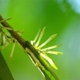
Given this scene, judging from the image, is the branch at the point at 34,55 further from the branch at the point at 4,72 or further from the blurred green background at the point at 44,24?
the blurred green background at the point at 44,24

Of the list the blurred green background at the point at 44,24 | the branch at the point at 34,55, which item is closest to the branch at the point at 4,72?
the branch at the point at 34,55

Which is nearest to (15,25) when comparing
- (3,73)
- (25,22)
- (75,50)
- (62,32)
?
(25,22)

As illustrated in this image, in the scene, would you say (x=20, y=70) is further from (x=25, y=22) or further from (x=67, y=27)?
(x=67, y=27)

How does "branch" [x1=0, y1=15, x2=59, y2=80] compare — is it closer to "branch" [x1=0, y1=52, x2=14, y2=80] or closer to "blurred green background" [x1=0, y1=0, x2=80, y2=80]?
"branch" [x1=0, y1=52, x2=14, y2=80]

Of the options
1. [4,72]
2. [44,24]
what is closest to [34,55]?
[4,72]

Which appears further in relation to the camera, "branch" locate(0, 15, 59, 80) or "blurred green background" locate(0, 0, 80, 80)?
→ "blurred green background" locate(0, 0, 80, 80)

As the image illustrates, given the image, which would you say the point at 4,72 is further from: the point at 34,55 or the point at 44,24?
the point at 44,24

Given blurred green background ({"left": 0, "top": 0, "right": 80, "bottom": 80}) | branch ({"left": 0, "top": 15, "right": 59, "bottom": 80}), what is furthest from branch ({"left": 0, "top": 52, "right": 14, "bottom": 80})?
blurred green background ({"left": 0, "top": 0, "right": 80, "bottom": 80})

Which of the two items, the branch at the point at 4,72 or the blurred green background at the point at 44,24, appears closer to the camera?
the branch at the point at 4,72

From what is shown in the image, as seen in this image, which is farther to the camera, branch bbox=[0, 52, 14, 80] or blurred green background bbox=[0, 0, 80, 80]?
blurred green background bbox=[0, 0, 80, 80]
